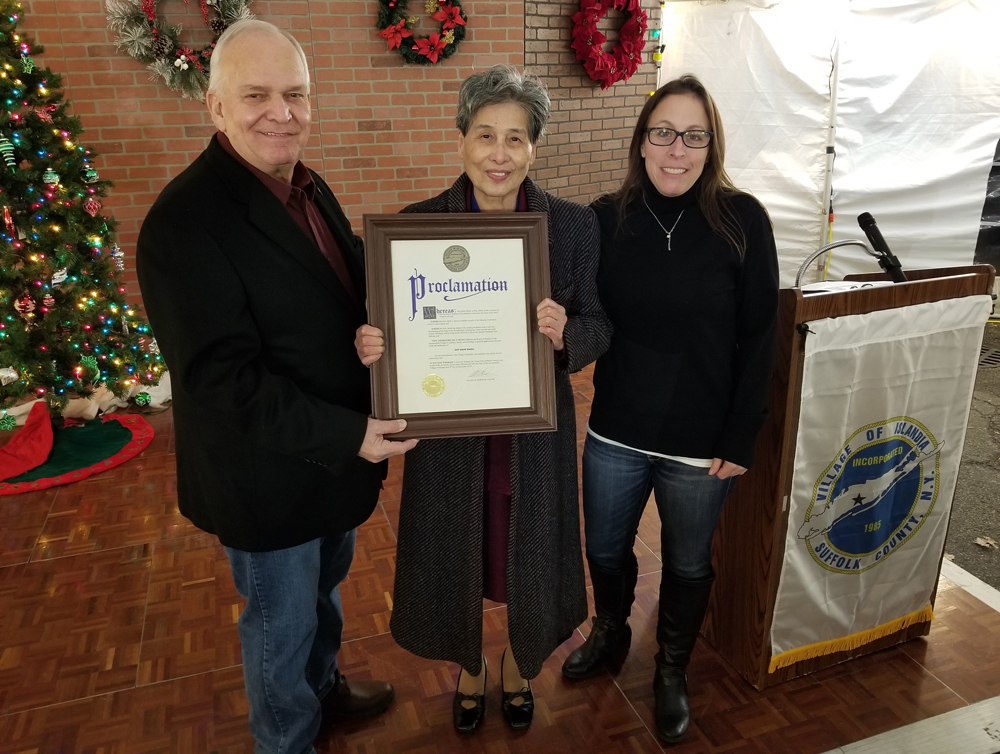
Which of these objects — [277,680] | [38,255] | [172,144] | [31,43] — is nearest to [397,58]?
[172,144]

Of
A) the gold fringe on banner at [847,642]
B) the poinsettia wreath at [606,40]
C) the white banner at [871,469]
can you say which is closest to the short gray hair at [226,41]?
the white banner at [871,469]

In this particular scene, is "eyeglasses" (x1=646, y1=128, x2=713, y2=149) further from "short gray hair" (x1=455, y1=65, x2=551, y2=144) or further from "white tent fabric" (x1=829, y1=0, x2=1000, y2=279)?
"white tent fabric" (x1=829, y1=0, x2=1000, y2=279)

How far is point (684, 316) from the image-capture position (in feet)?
5.78

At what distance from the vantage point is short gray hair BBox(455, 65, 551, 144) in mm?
1557

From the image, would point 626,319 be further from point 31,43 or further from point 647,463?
point 31,43

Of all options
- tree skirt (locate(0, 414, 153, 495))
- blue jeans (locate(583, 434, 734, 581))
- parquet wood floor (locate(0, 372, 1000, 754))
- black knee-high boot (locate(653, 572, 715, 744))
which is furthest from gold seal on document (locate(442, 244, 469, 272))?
tree skirt (locate(0, 414, 153, 495))

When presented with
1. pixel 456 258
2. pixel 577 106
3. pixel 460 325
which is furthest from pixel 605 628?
pixel 577 106

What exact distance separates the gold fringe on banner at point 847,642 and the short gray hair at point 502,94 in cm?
167

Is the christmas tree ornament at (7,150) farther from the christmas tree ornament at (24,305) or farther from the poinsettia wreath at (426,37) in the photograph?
the poinsettia wreath at (426,37)

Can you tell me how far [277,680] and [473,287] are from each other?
3.33ft

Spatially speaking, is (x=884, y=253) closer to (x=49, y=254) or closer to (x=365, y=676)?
(x=365, y=676)

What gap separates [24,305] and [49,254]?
29cm

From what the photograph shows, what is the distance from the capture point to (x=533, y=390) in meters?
1.60

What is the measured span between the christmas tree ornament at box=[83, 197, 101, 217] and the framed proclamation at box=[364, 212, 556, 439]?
309 centimetres
